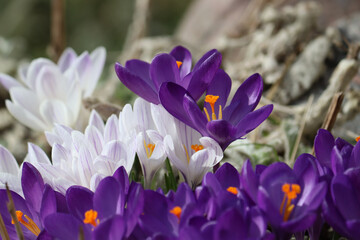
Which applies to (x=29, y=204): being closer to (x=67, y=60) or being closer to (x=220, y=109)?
(x=220, y=109)

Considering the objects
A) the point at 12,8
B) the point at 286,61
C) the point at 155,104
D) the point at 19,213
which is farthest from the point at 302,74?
the point at 12,8

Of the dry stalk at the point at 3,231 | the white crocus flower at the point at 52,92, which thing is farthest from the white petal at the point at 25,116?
the dry stalk at the point at 3,231

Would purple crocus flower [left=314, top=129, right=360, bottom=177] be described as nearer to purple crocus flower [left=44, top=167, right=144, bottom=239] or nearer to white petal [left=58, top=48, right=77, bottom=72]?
purple crocus flower [left=44, top=167, right=144, bottom=239]

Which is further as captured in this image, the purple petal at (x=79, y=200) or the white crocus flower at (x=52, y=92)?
the white crocus flower at (x=52, y=92)

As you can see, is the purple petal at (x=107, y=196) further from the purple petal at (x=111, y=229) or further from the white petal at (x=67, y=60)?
the white petal at (x=67, y=60)

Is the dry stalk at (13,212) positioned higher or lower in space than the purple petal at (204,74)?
lower

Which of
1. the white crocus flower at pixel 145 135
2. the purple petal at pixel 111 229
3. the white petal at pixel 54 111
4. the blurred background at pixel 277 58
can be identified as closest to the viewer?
the purple petal at pixel 111 229
